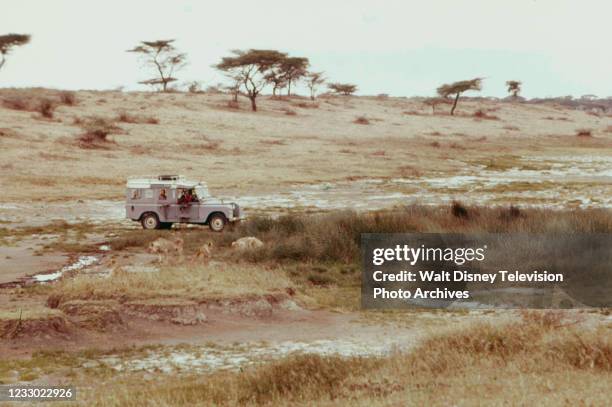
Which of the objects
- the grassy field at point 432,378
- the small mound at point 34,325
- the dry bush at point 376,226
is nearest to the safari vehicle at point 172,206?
the dry bush at point 376,226

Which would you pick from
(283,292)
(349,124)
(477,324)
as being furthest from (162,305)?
(349,124)

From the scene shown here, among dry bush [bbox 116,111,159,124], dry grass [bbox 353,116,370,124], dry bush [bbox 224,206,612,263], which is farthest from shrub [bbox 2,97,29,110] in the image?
dry bush [bbox 224,206,612,263]

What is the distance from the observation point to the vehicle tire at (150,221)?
2866 centimetres

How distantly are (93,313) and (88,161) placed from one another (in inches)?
1178

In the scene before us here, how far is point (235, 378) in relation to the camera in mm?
10625

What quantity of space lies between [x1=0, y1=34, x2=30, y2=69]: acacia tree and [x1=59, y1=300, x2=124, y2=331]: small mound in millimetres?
60387

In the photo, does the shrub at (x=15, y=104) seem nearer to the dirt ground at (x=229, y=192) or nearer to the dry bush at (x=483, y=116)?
the dirt ground at (x=229, y=192)

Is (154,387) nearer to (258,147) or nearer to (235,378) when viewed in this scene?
(235,378)

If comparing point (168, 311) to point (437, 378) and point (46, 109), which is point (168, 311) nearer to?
point (437, 378)

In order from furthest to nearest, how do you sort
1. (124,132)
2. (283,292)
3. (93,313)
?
(124,132), (283,292), (93,313)

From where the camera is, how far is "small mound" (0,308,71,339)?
45.5 feet

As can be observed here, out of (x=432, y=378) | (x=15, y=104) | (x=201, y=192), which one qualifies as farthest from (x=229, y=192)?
(x=432, y=378)

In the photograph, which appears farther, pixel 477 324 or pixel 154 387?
pixel 477 324

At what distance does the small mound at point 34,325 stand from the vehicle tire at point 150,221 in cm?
1418
